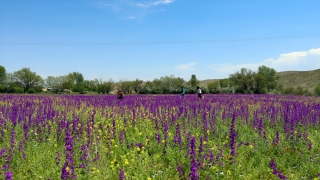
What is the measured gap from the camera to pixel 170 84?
5728 cm

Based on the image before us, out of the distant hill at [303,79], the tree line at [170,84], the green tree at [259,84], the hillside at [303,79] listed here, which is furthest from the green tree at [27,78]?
the hillside at [303,79]

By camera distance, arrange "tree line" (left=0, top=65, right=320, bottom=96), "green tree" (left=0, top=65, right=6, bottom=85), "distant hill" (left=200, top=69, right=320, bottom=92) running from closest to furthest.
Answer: "tree line" (left=0, top=65, right=320, bottom=96) < "green tree" (left=0, top=65, right=6, bottom=85) < "distant hill" (left=200, top=69, right=320, bottom=92)

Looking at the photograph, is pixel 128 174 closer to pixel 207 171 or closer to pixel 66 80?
pixel 207 171

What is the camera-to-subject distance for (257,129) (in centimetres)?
821

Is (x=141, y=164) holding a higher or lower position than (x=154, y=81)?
lower

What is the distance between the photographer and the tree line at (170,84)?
4912 centimetres

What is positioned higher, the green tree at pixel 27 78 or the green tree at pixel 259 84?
the green tree at pixel 27 78

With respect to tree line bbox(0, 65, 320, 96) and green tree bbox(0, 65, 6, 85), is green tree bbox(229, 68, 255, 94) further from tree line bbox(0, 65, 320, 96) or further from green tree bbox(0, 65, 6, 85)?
green tree bbox(0, 65, 6, 85)

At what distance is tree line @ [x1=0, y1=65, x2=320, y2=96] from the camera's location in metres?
49.1

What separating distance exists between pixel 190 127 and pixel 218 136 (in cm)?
139

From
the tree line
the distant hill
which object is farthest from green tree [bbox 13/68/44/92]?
the distant hill

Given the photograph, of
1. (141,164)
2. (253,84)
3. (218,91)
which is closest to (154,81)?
(218,91)

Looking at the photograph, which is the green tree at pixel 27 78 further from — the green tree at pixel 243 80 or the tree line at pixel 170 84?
the green tree at pixel 243 80

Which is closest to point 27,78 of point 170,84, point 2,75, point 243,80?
point 2,75
